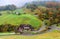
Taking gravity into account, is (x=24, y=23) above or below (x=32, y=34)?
above

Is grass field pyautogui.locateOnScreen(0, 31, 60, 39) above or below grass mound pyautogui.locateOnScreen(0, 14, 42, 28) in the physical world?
below

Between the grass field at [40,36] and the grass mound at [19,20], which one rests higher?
the grass mound at [19,20]

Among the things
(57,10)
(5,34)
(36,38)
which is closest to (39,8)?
(57,10)

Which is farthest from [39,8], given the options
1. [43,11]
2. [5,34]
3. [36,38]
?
[5,34]

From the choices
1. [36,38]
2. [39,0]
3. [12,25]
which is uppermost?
[39,0]

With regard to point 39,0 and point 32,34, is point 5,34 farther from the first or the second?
point 39,0

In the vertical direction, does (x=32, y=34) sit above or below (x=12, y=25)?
below

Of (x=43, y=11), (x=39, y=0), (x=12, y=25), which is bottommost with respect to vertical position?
(x=12, y=25)

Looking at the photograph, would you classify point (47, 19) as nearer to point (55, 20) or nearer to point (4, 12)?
point (55, 20)

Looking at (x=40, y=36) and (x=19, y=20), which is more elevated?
(x=19, y=20)
